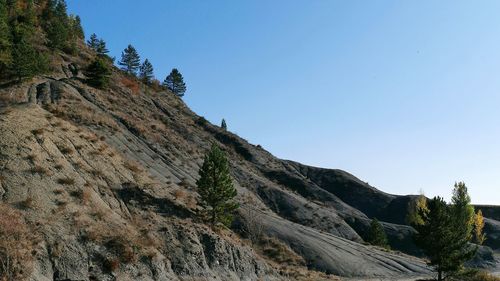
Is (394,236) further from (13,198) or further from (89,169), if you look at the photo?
(13,198)

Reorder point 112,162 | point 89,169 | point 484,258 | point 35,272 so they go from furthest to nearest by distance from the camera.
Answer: point 484,258 → point 112,162 → point 89,169 → point 35,272

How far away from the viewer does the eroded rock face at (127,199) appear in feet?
104

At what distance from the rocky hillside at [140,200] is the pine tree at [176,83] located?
28.1 meters

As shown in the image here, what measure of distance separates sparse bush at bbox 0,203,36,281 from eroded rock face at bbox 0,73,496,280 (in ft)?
3.10

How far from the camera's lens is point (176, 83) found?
12900cm

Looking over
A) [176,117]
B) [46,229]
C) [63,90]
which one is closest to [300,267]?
[46,229]

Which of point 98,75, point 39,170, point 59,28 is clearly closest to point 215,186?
point 39,170

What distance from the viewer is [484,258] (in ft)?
292

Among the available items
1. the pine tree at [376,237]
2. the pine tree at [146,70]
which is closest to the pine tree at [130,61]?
the pine tree at [146,70]

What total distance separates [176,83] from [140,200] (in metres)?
89.3

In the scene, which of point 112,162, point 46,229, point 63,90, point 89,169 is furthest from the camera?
point 63,90

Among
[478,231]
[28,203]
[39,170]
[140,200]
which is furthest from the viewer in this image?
[478,231]

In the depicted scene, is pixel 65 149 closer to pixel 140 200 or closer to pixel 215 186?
pixel 140 200

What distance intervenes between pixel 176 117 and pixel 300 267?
1973 inches
